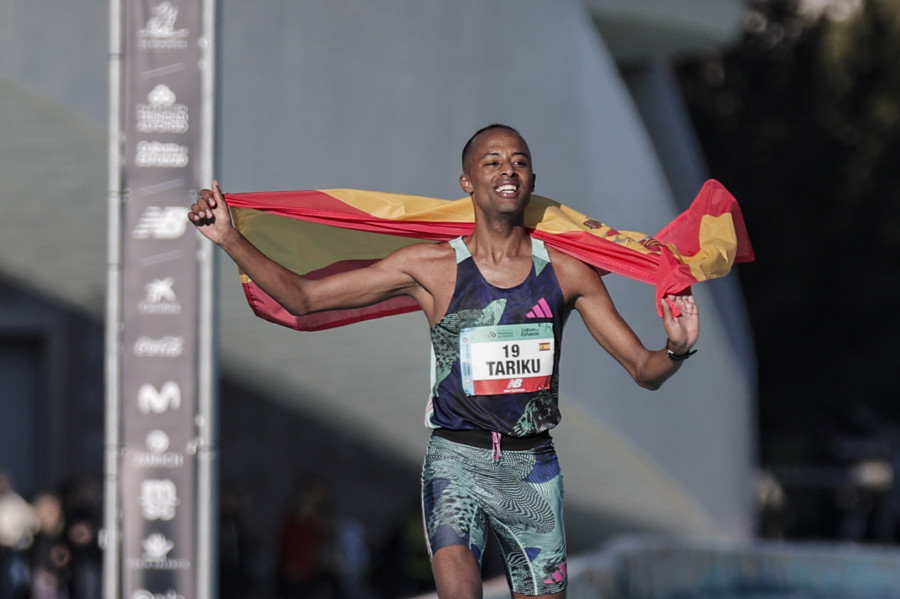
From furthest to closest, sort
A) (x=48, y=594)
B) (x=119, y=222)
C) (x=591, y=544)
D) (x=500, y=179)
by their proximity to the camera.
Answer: (x=591, y=544) → (x=48, y=594) → (x=119, y=222) → (x=500, y=179)

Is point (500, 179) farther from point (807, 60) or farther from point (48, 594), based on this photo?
point (807, 60)

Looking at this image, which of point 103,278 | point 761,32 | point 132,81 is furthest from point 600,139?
point 761,32

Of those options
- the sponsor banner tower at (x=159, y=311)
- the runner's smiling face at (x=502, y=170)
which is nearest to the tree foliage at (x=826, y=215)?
the sponsor banner tower at (x=159, y=311)

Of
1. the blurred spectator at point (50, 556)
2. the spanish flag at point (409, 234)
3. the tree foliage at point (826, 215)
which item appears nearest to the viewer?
the spanish flag at point (409, 234)

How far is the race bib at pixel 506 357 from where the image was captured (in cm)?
398

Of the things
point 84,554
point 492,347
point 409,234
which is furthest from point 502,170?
point 84,554

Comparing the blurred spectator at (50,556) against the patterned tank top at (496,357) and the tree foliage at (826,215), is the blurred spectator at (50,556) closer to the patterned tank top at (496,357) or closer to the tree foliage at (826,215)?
the patterned tank top at (496,357)

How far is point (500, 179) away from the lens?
12.9ft

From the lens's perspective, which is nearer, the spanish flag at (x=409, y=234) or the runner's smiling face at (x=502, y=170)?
the runner's smiling face at (x=502, y=170)

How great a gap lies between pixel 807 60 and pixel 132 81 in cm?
1730

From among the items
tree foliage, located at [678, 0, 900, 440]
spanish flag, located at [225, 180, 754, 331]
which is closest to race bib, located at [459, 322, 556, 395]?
spanish flag, located at [225, 180, 754, 331]

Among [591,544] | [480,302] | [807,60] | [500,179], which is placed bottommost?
[591,544]

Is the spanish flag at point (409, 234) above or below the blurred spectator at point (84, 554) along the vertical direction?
above

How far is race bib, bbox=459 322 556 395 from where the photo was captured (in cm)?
398
